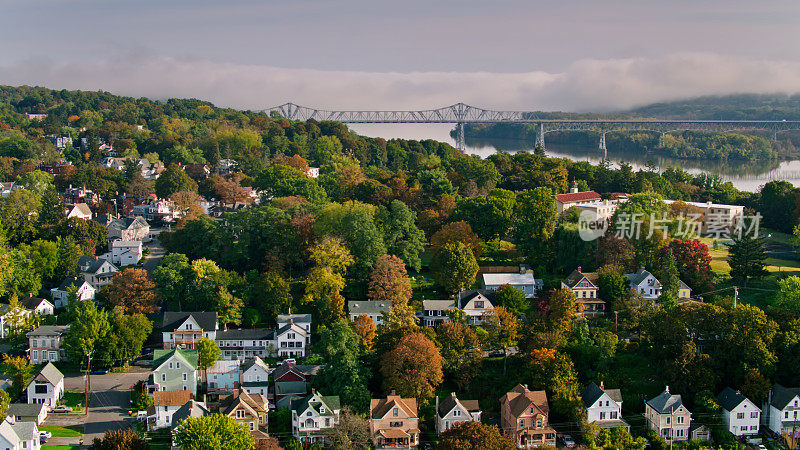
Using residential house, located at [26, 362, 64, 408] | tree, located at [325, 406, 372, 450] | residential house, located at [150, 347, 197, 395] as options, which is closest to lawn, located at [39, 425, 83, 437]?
residential house, located at [26, 362, 64, 408]

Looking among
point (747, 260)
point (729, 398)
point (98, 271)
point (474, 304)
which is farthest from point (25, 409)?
point (747, 260)

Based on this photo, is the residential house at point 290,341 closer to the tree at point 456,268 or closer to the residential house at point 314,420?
the residential house at point 314,420

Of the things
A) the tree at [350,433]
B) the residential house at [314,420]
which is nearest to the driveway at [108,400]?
the residential house at [314,420]

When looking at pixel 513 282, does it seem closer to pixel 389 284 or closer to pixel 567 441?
pixel 389 284

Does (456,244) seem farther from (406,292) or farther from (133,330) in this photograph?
(133,330)

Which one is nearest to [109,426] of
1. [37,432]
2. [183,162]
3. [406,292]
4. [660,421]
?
[37,432]

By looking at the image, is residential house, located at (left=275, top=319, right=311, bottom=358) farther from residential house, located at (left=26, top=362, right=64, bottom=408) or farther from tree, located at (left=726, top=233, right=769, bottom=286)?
tree, located at (left=726, top=233, right=769, bottom=286)
